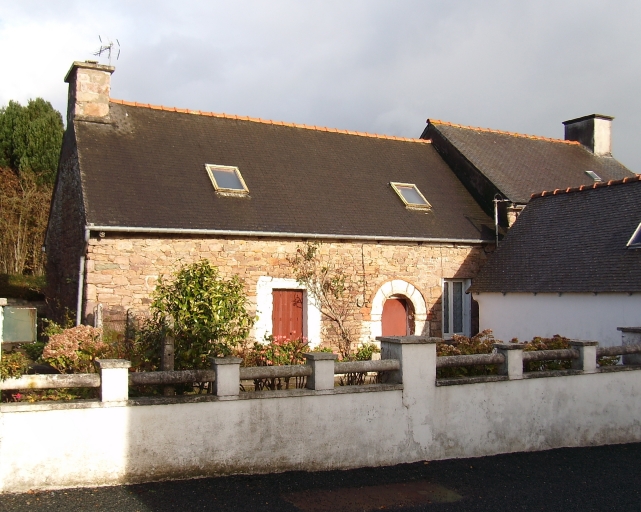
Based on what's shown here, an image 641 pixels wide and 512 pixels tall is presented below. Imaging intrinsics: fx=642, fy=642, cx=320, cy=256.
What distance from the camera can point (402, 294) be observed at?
14.6 meters

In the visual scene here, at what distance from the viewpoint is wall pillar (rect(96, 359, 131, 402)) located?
6164 mm

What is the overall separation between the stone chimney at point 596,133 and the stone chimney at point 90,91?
614 inches

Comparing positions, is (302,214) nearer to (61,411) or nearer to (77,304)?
(77,304)

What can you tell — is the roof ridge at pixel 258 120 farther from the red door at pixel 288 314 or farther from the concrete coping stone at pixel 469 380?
the concrete coping stone at pixel 469 380

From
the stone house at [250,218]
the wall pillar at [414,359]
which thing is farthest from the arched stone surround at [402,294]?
the wall pillar at [414,359]

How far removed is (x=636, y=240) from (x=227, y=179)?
335 inches

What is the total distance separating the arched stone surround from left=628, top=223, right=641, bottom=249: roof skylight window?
179 inches

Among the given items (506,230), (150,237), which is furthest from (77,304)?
(506,230)

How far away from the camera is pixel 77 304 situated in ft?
40.2

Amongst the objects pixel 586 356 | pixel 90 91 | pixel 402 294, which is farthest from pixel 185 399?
pixel 90 91

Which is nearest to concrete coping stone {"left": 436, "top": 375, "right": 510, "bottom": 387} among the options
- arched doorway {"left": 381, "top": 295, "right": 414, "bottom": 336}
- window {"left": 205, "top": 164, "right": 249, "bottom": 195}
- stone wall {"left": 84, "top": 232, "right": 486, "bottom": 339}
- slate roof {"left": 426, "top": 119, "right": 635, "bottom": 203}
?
stone wall {"left": 84, "top": 232, "right": 486, "bottom": 339}

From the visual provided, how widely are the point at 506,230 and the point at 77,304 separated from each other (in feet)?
33.4

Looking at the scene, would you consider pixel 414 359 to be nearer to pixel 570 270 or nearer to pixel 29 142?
pixel 570 270

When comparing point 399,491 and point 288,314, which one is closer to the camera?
point 399,491
